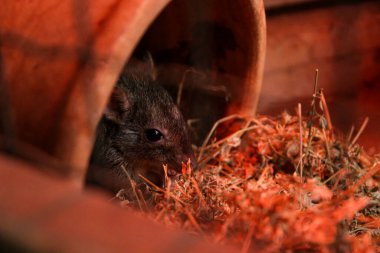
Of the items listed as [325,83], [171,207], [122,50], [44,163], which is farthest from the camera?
[325,83]

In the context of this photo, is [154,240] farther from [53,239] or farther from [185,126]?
[185,126]

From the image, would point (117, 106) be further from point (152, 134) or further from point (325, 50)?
point (325, 50)

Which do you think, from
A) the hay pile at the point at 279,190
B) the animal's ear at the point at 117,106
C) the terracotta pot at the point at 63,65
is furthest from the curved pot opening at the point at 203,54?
the terracotta pot at the point at 63,65

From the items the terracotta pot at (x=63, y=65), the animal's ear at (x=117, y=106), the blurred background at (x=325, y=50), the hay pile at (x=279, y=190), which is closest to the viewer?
the terracotta pot at (x=63, y=65)

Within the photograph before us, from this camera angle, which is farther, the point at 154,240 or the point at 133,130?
the point at 133,130

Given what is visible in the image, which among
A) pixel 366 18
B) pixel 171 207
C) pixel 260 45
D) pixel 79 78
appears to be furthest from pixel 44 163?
pixel 366 18

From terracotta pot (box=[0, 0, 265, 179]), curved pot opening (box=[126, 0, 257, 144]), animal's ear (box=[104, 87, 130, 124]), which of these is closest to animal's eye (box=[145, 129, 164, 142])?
animal's ear (box=[104, 87, 130, 124])

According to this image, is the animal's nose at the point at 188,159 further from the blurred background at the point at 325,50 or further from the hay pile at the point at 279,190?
the blurred background at the point at 325,50
